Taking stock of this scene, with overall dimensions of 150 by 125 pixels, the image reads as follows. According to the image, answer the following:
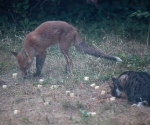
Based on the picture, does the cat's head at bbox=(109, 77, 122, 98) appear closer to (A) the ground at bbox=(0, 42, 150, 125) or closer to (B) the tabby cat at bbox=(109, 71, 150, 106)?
(B) the tabby cat at bbox=(109, 71, 150, 106)

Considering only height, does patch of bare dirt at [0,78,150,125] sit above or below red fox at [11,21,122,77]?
below

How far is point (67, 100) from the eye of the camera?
605 centimetres

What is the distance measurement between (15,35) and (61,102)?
4.61 metres

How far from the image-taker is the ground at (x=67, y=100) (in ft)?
17.2

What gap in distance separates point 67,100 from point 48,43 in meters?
2.64

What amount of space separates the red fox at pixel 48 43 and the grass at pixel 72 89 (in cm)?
29

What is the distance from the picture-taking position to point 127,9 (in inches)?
417

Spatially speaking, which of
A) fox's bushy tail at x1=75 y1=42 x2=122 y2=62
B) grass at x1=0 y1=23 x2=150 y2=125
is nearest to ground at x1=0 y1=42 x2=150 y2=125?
grass at x1=0 y1=23 x2=150 y2=125

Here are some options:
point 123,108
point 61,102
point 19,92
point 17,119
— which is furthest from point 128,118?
point 19,92

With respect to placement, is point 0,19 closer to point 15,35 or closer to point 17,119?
point 15,35

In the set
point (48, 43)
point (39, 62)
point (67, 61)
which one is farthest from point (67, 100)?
point (48, 43)

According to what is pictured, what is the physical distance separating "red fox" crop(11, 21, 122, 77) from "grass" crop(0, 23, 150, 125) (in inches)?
11.6

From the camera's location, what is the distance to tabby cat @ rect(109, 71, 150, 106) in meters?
5.73

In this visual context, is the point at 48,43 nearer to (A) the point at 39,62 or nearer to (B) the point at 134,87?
(A) the point at 39,62
